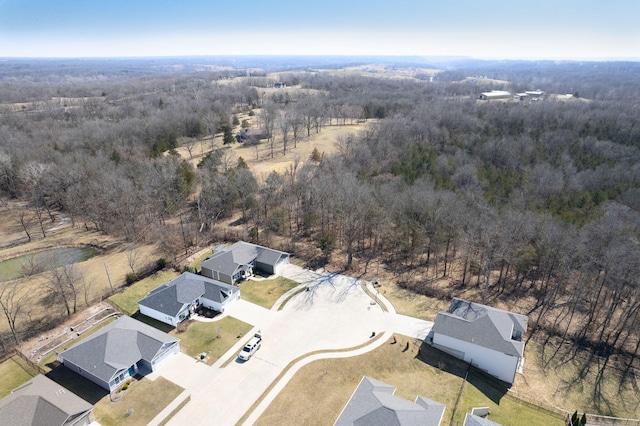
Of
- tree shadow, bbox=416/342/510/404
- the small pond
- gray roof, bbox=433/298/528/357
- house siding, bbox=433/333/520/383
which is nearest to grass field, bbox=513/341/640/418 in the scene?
house siding, bbox=433/333/520/383

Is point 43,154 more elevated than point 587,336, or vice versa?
point 43,154

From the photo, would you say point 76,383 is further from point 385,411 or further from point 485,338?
point 485,338

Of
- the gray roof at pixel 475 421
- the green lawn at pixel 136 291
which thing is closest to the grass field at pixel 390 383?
the gray roof at pixel 475 421

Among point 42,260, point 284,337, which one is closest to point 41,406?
point 284,337

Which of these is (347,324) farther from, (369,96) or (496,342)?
(369,96)

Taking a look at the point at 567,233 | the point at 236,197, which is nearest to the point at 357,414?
the point at 567,233
